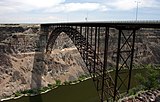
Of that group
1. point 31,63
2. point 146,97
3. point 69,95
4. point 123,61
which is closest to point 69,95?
point 69,95

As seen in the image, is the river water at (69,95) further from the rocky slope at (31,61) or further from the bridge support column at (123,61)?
the bridge support column at (123,61)

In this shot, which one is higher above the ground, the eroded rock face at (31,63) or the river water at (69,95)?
the eroded rock face at (31,63)

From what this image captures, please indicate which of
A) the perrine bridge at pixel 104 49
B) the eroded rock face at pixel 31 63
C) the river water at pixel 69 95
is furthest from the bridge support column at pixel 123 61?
the eroded rock face at pixel 31 63

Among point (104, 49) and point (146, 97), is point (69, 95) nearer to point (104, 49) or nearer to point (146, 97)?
point (104, 49)

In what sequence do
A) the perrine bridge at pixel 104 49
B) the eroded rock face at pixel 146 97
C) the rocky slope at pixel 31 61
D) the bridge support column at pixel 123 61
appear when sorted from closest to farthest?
the bridge support column at pixel 123 61 → the perrine bridge at pixel 104 49 → the eroded rock face at pixel 146 97 → the rocky slope at pixel 31 61

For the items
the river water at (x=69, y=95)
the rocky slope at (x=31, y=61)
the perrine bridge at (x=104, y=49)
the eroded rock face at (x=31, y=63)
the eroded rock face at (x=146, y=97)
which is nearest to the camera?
the perrine bridge at (x=104, y=49)

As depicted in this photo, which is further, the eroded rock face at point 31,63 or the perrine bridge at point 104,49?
the eroded rock face at point 31,63

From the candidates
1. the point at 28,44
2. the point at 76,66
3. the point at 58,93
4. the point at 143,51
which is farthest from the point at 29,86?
the point at 143,51

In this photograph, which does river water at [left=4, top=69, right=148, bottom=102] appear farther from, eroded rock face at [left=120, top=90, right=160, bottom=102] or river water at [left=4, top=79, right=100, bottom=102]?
eroded rock face at [left=120, top=90, right=160, bottom=102]

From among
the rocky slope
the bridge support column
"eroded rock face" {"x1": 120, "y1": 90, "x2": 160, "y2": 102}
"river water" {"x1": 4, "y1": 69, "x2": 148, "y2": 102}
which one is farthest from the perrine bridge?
the rocky slope

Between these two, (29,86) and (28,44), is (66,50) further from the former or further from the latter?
(29,86)
